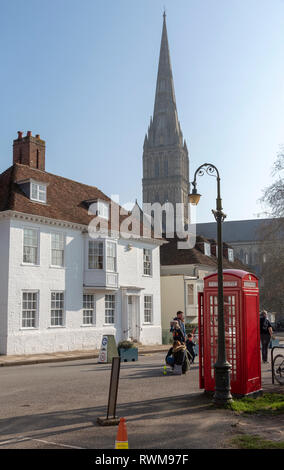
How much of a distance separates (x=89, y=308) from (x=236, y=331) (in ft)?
59.9

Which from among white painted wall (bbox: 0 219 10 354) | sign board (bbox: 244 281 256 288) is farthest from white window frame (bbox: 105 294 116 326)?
sign board (bbox: 244 281 256 288)

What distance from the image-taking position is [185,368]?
53.0ft

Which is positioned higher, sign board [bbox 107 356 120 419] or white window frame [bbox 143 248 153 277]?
white window frame [bbox 143 248 153 277]

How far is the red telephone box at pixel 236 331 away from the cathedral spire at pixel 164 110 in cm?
11913

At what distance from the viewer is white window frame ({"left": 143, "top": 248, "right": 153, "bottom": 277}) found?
33.9 metres

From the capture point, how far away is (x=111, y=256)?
1171 inches

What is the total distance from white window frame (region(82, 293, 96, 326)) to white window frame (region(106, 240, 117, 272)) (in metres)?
2.03

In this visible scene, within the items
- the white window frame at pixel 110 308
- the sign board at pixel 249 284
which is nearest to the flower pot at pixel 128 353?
the white window frame at pixel 110 308

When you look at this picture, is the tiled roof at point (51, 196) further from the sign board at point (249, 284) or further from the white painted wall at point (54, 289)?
the sign board at point (249, 284)

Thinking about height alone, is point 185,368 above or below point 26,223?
below

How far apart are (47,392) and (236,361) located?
483 centimetres

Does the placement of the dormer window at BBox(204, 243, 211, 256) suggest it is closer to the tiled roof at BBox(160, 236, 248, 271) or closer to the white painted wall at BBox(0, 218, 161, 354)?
the tiled roof at BBox(160, 236, 248, 271)
